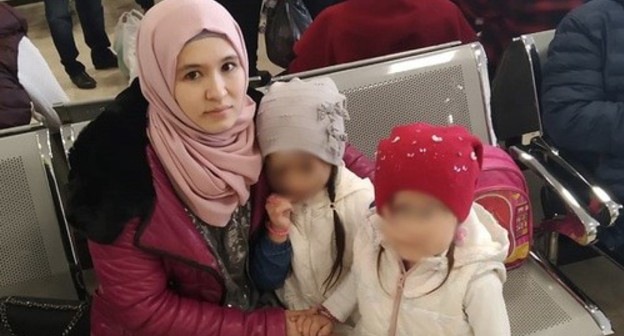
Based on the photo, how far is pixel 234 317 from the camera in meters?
1.65

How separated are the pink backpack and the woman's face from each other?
0.72m

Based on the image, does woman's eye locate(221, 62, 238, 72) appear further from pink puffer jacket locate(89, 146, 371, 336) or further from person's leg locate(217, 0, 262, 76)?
person's leg locate(217, 0, 262, 76)

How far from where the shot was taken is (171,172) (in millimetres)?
1532

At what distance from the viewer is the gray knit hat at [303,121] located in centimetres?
152

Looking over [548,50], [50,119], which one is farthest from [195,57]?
[548,50]

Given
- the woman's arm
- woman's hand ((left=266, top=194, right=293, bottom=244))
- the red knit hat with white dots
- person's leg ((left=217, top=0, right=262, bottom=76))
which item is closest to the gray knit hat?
woman's hand ((left=266, top=194, right=293, bottom=244))

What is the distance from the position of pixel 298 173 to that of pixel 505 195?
633 millimetres

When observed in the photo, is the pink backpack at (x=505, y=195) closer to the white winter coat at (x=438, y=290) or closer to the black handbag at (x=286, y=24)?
the white winter coat at (x=438, y=290)

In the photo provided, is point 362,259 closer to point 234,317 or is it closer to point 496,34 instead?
point 234,317

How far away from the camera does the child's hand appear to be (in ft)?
5.43

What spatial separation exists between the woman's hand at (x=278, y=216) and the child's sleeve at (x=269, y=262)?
0.9 inches

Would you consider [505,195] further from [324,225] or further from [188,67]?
[188,67]

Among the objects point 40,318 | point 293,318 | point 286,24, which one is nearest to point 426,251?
point 293,318

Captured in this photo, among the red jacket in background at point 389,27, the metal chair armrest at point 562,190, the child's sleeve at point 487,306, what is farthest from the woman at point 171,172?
the metal chair armrest at point 562,190
